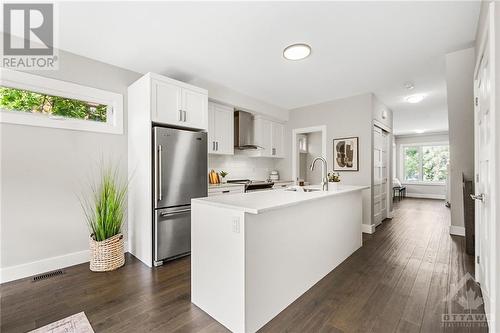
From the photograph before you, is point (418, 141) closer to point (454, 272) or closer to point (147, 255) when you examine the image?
point (454, 272)

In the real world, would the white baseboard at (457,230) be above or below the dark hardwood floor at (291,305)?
above

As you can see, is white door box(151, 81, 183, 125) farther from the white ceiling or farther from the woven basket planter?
the woven basket planter

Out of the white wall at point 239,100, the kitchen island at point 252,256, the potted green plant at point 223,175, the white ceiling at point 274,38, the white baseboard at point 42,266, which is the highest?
the white ceiling at point 274,38

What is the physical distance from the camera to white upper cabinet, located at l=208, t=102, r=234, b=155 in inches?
162

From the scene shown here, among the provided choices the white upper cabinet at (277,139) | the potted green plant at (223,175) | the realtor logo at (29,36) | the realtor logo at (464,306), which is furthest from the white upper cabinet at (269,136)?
the realtor logo at (464,306)

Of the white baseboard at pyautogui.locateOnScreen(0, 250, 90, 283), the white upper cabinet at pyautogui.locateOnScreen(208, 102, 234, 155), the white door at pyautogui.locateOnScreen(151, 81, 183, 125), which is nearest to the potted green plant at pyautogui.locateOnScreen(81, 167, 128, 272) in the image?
the white baseboard at pyautogui.locateOnScreen(0, 250, 90, 283)

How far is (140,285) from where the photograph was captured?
231 cm

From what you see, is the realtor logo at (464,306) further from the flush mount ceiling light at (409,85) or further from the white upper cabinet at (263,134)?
the white upper cabinet at (263,134)

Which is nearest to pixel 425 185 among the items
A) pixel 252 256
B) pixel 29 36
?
pixel 252 256

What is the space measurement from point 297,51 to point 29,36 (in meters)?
3.07

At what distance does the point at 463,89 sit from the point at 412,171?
8117mm

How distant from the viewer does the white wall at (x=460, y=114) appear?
112 inches

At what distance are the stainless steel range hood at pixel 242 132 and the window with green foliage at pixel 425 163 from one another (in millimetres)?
8504

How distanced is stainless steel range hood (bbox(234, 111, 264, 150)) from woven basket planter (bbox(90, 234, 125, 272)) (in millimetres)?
2856
